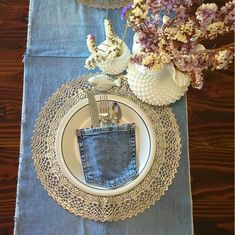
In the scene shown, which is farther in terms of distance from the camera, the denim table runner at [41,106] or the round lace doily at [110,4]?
the round lace doily at [110,4]

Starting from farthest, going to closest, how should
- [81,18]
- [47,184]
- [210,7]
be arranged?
[81,18] → [47,184] → [210,7]

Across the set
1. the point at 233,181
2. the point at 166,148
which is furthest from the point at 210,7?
the point at 233,181

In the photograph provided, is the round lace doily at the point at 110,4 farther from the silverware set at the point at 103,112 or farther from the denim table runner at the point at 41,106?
the silverware set at the point at 103,112

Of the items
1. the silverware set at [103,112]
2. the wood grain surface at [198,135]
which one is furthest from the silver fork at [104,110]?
the wood grain surface at [198,135]

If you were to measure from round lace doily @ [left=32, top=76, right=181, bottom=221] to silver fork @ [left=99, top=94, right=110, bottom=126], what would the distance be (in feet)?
0.08

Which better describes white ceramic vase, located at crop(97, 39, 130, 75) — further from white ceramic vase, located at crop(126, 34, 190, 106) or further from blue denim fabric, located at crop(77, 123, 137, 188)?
blue denim fabric, located at crop(77, 123, 137, 188)

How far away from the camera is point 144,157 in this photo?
0.92 meters

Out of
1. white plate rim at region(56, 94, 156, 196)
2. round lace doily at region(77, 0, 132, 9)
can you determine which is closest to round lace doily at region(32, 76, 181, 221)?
white plate rim at region(56, 94, 156, 196)

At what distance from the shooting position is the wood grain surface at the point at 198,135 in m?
0.95

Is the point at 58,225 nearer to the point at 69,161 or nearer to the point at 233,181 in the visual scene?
the point at 69,161

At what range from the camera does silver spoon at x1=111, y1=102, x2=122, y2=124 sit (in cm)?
92

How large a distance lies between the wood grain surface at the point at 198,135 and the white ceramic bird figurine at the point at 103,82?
185mm

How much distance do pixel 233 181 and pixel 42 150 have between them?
0.45 meters

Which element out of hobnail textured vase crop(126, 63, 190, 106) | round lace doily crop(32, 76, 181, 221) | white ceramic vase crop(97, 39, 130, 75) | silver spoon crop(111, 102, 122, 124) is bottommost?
round lace doily crop(32, 76, 181, 221)
